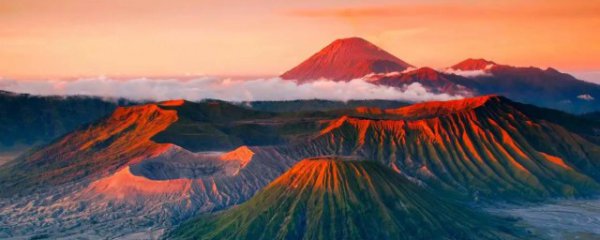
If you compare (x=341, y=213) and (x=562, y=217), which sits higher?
(x=341, y=213)

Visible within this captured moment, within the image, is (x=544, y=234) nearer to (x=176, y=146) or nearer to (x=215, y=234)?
(x=215, y=234)

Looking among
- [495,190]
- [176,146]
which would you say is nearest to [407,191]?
[495,190]

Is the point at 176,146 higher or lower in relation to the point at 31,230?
higher

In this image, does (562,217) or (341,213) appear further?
(562,217)

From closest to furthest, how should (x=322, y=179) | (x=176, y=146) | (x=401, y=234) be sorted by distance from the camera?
1. (x=401, y=234)
2. (x=322, y=179)
3. (x=176, y=146)

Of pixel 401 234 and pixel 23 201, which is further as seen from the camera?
pixel 23 201
